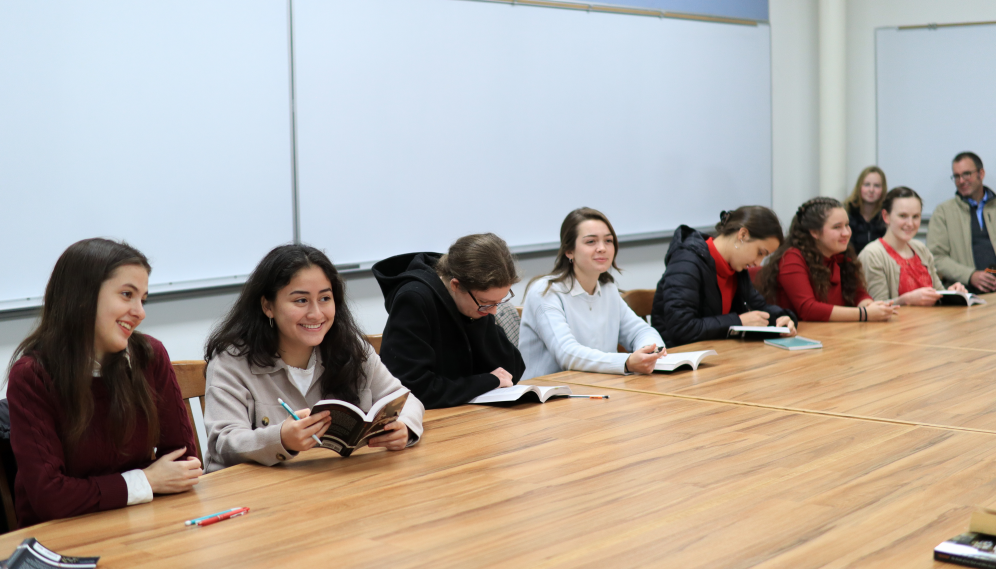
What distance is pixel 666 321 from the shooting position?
12.3 ft

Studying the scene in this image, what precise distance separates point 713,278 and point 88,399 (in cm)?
271

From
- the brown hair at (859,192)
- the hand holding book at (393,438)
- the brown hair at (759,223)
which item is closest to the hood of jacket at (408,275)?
the hand holding book at (393,438)

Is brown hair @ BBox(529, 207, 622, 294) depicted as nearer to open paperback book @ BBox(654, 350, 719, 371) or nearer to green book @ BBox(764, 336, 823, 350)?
open paperback book @ BBox(654, 350, 719, 371)

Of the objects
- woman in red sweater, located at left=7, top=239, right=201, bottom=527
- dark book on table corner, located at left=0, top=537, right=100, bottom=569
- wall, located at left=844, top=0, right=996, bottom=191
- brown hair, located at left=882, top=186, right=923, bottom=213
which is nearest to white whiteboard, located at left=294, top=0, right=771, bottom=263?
wall, located at left=844, top=0, right=996, bottom=191

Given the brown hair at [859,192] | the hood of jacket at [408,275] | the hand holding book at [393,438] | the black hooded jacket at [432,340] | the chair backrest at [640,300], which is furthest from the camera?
the brown hair at [859,192]

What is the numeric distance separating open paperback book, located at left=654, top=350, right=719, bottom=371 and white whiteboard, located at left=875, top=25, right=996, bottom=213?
14.9 feet

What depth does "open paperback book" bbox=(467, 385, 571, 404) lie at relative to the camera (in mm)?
2564

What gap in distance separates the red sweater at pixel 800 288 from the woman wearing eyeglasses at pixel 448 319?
75.5 inches

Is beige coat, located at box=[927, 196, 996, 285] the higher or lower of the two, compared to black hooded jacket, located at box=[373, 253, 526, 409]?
higher

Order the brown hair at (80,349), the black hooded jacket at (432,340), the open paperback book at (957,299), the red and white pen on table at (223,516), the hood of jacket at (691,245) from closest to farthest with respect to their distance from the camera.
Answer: the red and white pen on table at (223,516), the brown hair at (80,349), the black hooded jacket at (432,340), the hood of jacket at (691,245), the open paperback book at (957,299)

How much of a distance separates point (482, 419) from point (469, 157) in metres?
2.68

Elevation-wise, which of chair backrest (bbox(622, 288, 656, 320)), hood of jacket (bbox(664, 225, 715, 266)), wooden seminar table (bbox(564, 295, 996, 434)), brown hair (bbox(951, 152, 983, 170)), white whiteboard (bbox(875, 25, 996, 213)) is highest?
white whiteboard (bbox(875, 25, 996, 213))

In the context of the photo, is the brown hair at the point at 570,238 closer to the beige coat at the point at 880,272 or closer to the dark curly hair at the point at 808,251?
the dark curly hair at the point at 808,251

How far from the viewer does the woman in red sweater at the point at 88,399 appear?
5.48 feet
